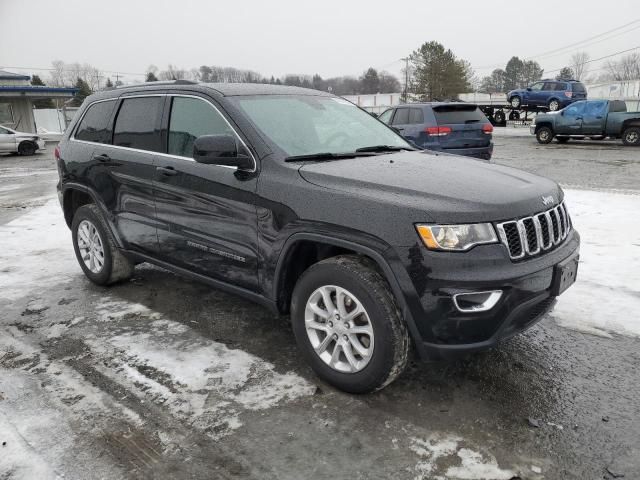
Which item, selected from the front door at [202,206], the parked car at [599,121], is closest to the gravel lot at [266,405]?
the front door at [202,206]

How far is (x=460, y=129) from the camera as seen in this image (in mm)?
10219

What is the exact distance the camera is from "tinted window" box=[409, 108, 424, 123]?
34.6ft

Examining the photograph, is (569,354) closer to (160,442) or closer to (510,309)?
(510,309)

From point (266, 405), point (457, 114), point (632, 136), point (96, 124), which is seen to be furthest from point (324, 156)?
point (632, 136)

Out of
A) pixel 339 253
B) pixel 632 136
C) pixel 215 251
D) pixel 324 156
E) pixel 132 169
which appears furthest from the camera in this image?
pixel 632 136

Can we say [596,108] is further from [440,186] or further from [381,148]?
[440,186]

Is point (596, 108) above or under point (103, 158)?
under

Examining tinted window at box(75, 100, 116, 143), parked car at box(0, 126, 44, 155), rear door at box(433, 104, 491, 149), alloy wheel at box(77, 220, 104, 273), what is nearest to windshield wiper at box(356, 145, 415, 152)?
tinted window at box(75, 100, 116, 143)

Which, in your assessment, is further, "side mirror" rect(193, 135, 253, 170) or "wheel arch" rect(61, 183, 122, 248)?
"wheel arch" rect(61, 183, 122, 248)

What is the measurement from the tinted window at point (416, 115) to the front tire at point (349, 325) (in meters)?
8.23

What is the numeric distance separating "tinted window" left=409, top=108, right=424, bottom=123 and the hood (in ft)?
24.3

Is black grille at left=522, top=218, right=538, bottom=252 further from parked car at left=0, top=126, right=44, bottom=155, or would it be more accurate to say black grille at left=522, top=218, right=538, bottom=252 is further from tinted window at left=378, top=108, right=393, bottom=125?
parked car at left=0, top=126, right=44, bottom=155

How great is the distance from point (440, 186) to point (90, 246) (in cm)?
359

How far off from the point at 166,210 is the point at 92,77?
108 metres
